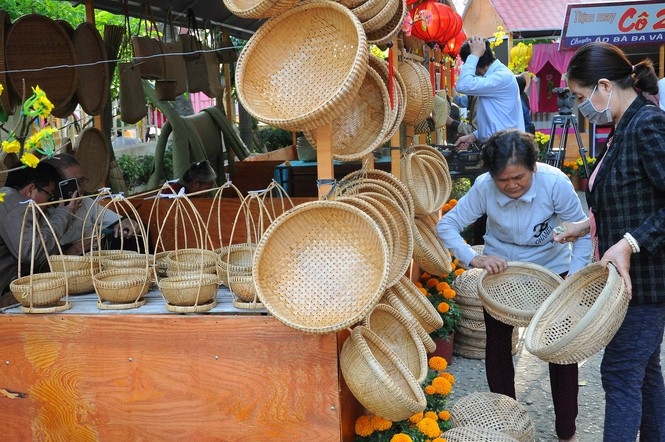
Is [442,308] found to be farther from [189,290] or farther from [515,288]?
[189,290]

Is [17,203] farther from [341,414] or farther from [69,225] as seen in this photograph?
[341,414]

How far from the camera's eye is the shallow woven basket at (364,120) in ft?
8.79

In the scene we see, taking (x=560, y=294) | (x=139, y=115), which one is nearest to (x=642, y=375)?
(x=560, y=294)

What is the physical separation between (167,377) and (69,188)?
1460 millimetres

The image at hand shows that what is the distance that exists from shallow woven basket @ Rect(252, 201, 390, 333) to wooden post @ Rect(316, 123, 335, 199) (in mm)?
110

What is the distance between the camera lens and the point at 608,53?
2080 millimetres

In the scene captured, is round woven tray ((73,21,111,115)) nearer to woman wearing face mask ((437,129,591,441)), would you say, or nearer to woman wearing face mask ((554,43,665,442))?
woman wearing face mask ((437,129,591,441))

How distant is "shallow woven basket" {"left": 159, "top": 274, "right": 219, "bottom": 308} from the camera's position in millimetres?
2209

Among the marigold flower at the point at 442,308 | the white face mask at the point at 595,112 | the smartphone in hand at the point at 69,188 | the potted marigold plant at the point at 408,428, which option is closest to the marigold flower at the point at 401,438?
the potted marigold plant at the point at 408,428

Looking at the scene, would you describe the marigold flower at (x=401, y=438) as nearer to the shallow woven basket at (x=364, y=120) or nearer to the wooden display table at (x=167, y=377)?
the wooden display table at (x=167, y=377)

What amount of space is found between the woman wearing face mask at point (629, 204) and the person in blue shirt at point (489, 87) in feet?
8.91

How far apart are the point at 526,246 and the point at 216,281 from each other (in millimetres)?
1217

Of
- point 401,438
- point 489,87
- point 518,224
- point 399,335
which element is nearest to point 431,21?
point 489,87

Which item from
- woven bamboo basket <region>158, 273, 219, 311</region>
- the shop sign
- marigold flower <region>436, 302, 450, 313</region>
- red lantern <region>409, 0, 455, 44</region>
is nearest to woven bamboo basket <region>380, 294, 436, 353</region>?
woven bamboo basket <region>158, 273, 219, 311</region>
